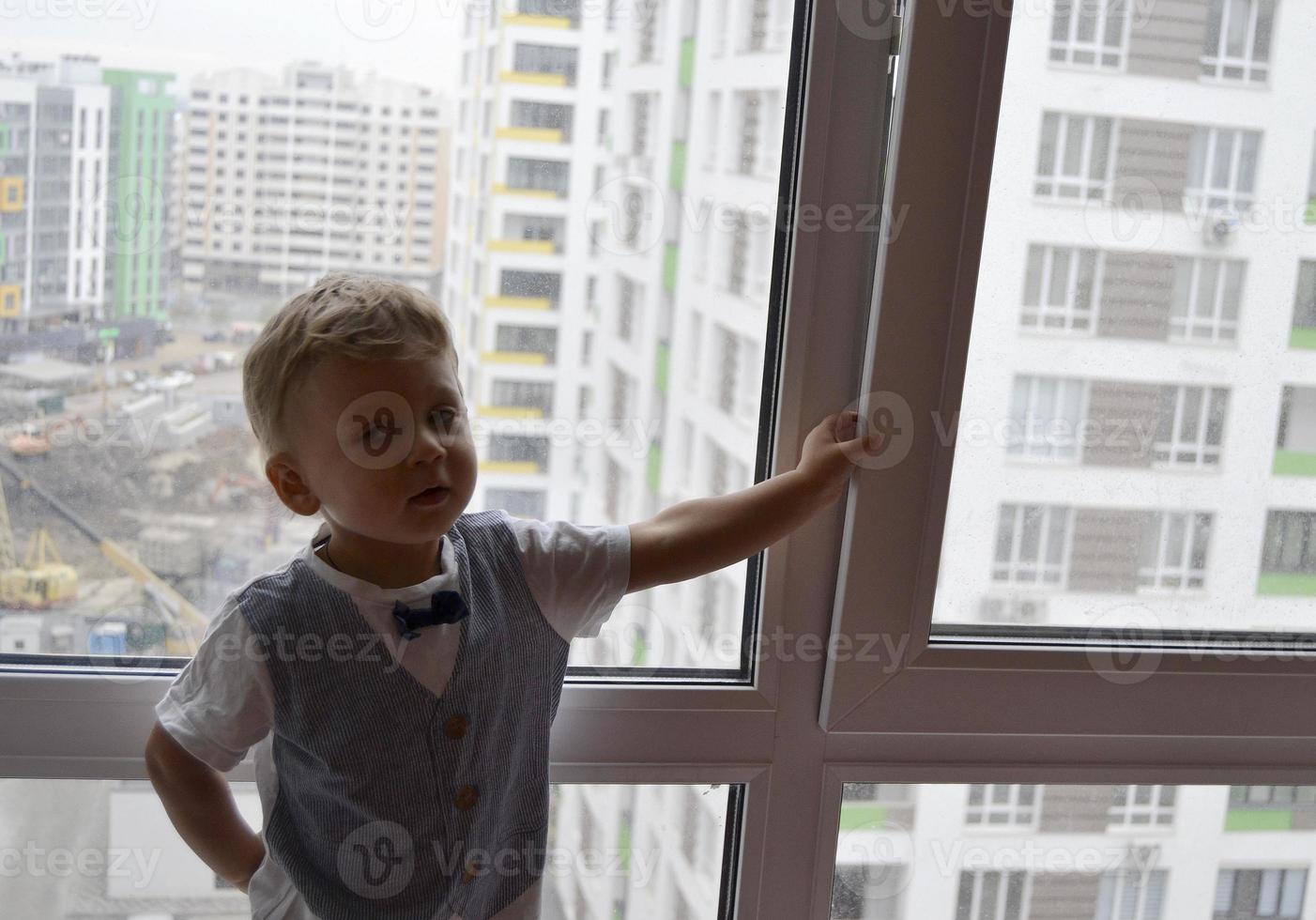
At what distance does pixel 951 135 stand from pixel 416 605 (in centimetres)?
63

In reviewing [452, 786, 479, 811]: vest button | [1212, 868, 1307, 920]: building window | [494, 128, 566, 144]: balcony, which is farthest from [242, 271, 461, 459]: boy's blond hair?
[1212, 868, 1307, 920]: building window

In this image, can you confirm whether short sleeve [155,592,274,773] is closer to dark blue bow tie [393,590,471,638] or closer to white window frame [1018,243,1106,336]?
dark blue bow tie [393,590,471,638]

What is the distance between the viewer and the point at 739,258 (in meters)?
1.09

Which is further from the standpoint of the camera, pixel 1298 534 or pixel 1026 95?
pixel 1298 534

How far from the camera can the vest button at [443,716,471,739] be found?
0.93 m

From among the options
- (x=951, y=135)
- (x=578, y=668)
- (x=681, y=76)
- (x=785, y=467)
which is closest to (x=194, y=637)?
(x=578, y=668)

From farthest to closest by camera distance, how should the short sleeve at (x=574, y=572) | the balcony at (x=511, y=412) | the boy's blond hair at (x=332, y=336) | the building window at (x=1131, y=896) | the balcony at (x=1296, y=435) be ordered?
the building window at (x=1131, y=896), the balcony at (x=1296, y=435), the balcony at (x=511, y=412), the short sleeve at (x=574, y=572), the boy's blond hair at (x=332, y=336)

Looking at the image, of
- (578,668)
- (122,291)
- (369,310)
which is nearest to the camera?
(369,310)

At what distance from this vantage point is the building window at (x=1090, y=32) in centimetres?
108

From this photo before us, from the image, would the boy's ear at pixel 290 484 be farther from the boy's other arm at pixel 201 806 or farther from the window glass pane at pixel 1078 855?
the window glass pane at pixel 1078 855

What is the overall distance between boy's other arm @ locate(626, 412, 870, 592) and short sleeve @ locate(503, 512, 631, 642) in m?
0.02

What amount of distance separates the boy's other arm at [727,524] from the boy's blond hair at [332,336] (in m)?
0.26

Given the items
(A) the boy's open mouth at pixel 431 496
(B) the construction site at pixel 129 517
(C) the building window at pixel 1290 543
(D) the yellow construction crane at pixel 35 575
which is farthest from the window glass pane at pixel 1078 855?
(D) the yellow construction crane at pixel 35 575

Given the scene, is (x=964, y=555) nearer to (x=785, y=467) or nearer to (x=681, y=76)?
(x=785, y=467)
